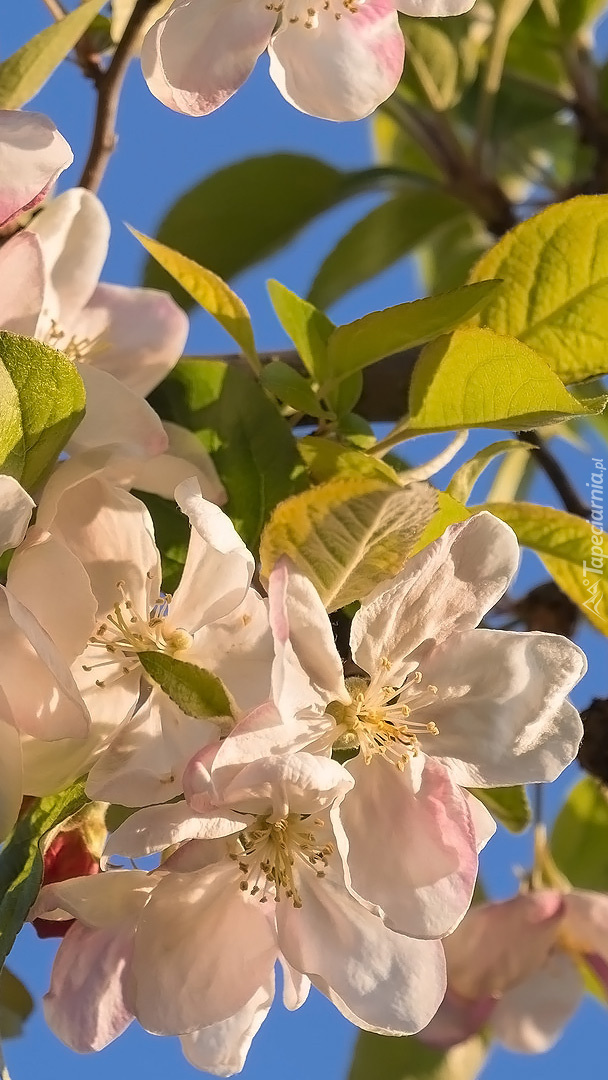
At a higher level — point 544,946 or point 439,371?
point 439,371

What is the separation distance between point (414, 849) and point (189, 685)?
100mm

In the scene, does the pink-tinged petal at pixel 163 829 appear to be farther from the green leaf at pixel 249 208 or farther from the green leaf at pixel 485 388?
the green leaf at pixel 249 208

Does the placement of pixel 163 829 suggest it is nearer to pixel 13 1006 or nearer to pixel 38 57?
pixel 13 1006

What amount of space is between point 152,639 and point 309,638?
9cm

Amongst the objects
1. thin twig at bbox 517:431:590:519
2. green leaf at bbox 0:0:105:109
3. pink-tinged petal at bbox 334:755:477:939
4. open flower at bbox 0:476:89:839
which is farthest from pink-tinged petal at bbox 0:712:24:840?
thin twig at bbox 517:431:590:519

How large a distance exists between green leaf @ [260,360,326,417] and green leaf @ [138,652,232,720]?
6.4 inches

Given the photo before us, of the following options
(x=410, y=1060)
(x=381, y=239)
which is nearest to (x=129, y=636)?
(x=410, y=1060)

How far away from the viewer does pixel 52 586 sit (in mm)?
396

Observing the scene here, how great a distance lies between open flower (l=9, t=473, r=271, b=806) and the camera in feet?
1.28

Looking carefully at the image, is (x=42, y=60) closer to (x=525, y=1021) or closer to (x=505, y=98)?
(x=525, y=1021)

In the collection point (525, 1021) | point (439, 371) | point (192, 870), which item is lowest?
point (525, 1021)

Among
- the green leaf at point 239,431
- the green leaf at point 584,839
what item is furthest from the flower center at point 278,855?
the green leaf at point 584,839

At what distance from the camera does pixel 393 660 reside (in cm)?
43

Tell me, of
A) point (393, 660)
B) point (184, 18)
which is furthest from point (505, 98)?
point (393, 660)
